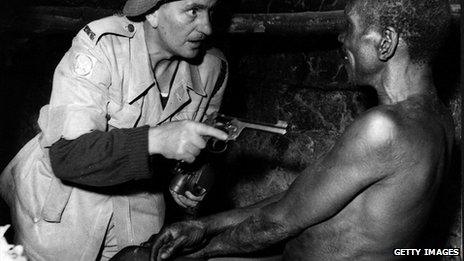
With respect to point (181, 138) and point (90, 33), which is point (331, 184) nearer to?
point (181, 138)

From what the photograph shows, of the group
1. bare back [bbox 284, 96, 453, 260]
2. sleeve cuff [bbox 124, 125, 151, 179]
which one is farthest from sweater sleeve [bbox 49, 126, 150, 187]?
bare back [bbox 284, 96, 453, 260]

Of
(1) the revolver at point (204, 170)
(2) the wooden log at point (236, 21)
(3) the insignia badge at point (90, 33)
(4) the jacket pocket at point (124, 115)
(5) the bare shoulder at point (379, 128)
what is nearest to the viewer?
(5) the bare shoulder at point (379, 128)

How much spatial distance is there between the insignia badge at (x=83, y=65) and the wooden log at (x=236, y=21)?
5.37 feet

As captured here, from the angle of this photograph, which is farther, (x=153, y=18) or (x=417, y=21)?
(x=153, y=18)

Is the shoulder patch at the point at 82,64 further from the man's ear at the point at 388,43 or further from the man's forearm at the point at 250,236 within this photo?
the man's ear at the point at 388,43

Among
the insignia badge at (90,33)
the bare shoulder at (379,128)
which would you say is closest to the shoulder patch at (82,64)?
the insignia badge at (90,33)

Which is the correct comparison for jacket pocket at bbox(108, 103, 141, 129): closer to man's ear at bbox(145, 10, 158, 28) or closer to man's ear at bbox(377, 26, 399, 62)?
man's ear at bbox(145, 10, 158, 28)

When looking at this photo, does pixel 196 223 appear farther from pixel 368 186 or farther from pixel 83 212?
pixel 368 186

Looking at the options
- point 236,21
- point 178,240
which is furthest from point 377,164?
point 236,21

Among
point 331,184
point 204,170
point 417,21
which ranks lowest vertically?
point 204,170

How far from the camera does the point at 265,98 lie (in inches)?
183

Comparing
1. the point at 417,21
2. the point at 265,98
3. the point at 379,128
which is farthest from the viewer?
the point at 265,98

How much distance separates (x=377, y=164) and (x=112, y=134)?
49.8 inches

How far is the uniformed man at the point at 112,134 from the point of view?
2309mm
